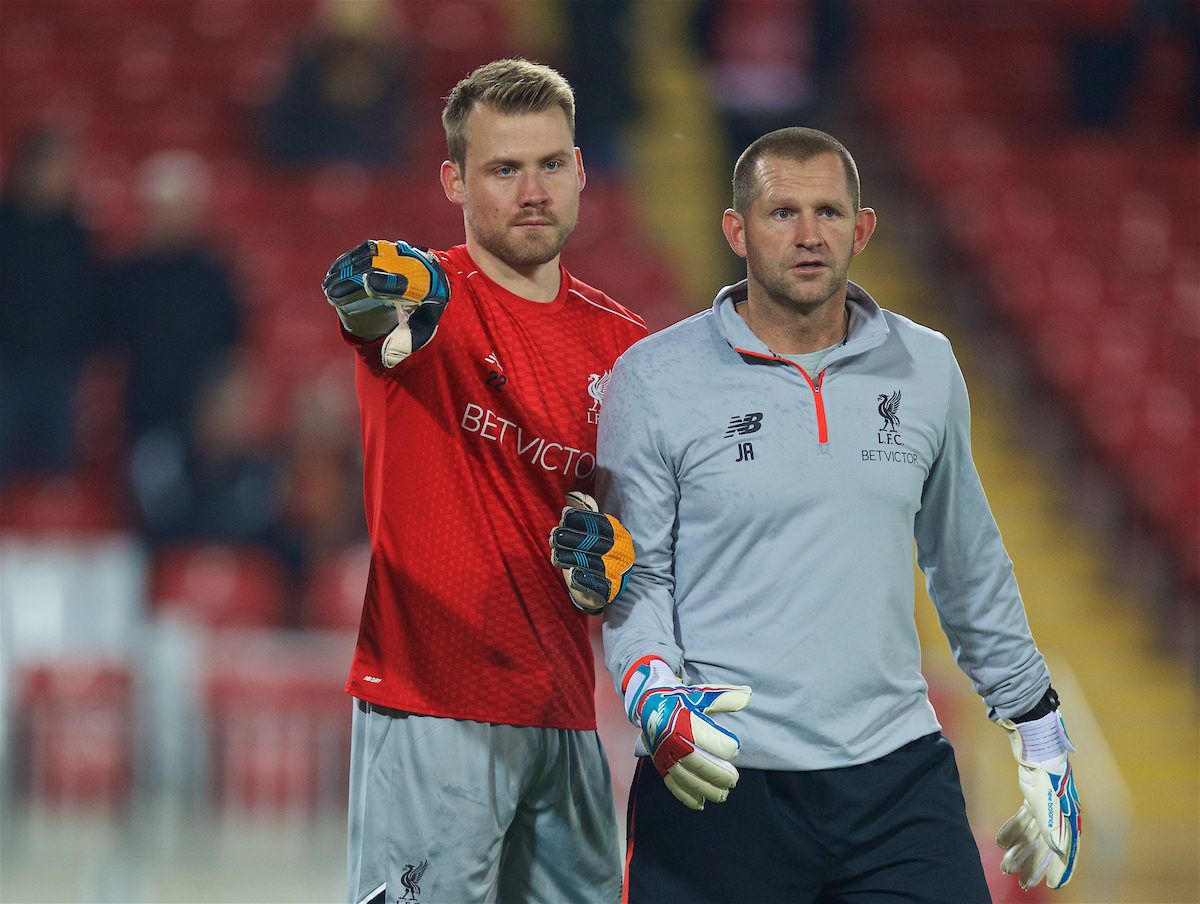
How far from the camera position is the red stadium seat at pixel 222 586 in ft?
23.6

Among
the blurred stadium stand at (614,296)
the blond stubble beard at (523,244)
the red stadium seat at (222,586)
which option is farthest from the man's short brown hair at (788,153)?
the red stadium seat at (222,586)

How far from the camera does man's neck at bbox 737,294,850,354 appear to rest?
2855 millimetres

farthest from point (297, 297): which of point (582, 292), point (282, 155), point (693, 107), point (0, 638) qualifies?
point (582, 292)

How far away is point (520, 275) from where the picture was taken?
10.1 ft

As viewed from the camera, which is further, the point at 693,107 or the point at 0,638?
the point at 693,107

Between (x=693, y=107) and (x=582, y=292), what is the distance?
27.9ft

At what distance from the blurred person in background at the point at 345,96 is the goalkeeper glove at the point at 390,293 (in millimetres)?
6437

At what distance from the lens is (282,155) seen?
9.50 metres

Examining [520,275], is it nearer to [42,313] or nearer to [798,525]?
[798,525]

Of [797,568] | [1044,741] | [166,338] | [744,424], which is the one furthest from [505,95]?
[166,338]

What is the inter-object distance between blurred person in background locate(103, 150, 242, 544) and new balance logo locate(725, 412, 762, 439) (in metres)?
5.12

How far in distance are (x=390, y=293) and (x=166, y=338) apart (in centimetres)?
516

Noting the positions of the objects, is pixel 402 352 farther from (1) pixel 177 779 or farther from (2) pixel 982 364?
(2) pixel 982 364

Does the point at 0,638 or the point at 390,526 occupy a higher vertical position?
the point at 390,526
